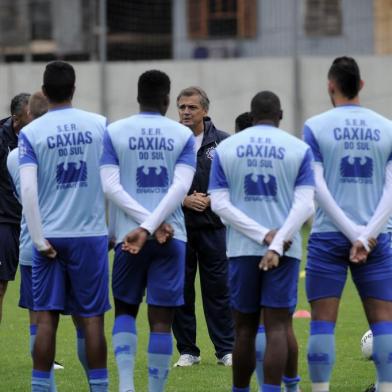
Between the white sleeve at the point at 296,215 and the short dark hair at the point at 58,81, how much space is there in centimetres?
166

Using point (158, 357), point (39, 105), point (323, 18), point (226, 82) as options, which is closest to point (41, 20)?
point (323, 18)

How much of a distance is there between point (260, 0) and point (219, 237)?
55.3ft

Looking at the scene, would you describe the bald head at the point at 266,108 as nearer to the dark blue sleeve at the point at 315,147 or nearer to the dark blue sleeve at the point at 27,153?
the dark blue sleeve at the point at 315,147

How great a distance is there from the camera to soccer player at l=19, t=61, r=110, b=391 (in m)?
8.05

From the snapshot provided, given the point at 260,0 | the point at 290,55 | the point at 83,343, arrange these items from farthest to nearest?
the point at 260,0 → the point at 290,55 → the point at 83,343

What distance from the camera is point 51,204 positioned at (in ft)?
26.7

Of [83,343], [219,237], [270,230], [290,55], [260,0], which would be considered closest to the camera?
[270,230]

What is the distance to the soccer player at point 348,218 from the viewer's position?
8.01 metres

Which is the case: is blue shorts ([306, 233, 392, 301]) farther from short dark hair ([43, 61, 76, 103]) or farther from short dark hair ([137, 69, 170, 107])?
short dark hair ([43, 61, 76, 103])

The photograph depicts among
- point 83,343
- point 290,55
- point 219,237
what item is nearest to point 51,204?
point 83,343

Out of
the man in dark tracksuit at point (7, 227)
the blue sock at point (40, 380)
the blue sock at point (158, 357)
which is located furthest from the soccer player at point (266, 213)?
the man in dark tracksuit at point (7, 227)

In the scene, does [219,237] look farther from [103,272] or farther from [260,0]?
[260,0]

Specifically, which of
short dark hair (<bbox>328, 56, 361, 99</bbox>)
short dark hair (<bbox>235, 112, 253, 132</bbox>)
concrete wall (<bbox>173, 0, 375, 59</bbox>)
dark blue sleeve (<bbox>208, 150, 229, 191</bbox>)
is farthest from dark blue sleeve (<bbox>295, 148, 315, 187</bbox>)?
concrete wall (<bbox>173, 0, 375, 59</bbox>)

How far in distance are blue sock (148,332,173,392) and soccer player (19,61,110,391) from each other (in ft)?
1.03
